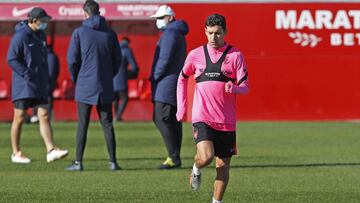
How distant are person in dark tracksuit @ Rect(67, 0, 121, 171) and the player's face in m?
4.28

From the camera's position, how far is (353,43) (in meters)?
28.8

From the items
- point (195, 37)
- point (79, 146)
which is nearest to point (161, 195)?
point (79, 146)

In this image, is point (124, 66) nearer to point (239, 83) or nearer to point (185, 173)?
point (185, 173)

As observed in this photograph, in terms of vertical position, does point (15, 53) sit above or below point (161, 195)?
above

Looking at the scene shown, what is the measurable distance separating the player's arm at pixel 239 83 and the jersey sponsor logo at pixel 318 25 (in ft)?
60.4

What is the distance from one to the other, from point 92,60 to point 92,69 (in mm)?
115

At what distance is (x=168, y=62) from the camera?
49.6ft

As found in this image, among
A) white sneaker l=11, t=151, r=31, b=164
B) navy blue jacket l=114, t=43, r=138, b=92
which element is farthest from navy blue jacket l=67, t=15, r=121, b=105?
navy blue jacket l=114, t=43, r=138, b=92

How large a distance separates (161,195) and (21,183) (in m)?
2.03

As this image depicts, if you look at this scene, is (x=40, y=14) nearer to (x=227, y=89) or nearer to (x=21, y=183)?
(x=21, y=183)

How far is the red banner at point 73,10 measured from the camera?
28422 millimetres

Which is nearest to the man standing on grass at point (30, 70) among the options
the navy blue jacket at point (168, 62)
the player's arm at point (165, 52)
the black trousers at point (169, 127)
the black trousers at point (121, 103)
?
the black trousers at point (169, 127)

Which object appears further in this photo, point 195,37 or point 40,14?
point 195,37

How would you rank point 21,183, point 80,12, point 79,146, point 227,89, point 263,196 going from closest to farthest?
point 227,89 < point 263,196 < point 21,183 < point 79,146 < point 80,12
